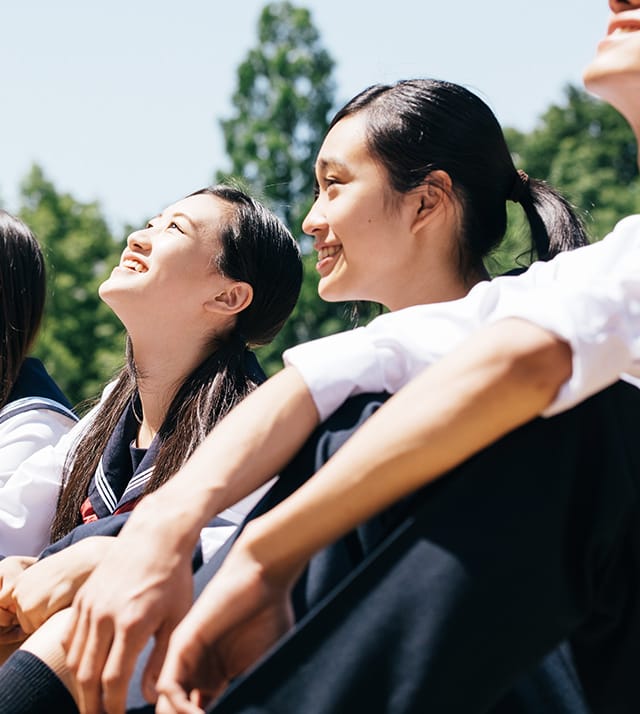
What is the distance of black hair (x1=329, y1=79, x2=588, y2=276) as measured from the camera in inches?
106

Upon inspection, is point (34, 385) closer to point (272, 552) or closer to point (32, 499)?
point (32, 499)

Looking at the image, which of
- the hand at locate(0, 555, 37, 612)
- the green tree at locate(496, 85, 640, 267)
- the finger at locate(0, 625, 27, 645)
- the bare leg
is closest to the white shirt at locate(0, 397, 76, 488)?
the hand at locate(0, 555, 37, 612)

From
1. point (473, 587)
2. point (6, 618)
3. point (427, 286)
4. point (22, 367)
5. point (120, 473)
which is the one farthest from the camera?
point (22, 367)

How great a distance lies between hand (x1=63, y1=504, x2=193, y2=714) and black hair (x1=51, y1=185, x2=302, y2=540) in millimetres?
1189

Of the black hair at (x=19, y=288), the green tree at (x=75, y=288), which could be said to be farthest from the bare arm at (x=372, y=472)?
the green tree at (x=75, y=288)

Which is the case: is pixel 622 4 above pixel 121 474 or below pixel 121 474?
above

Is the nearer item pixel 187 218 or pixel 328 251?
pixel 328 251

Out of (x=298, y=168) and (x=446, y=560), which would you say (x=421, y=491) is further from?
(x=298, y=168)

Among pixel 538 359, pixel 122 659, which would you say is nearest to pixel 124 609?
pixel 122 659

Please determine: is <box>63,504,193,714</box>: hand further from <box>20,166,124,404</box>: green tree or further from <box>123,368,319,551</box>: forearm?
<box>20,166,124,404</box>: green tree

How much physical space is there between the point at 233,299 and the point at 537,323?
1.90 meters

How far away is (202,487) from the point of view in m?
1.51

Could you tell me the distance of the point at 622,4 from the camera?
1809 mm

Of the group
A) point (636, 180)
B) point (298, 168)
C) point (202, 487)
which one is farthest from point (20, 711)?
point (636, 180)
